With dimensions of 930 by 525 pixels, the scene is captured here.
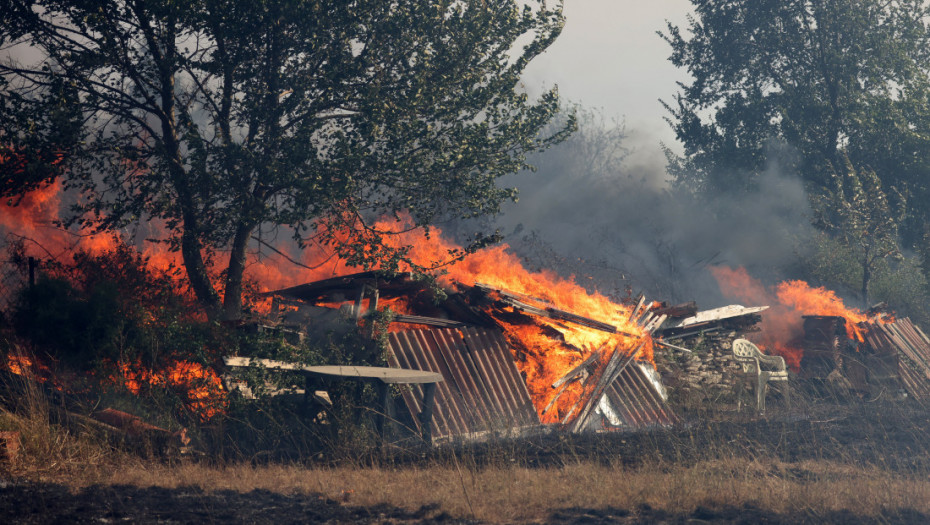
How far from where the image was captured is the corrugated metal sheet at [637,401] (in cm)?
1419

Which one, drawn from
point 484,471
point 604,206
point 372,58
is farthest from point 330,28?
point 604,206

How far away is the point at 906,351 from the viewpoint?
19.6 meters

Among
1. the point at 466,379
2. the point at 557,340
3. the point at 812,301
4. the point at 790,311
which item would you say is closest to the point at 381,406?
the point at 466,379

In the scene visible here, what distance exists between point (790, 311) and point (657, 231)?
48.9 feet

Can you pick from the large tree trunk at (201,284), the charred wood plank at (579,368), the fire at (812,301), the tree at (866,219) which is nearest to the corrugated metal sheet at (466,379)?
the charred wood plank at (579,368)

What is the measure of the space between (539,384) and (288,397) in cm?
533

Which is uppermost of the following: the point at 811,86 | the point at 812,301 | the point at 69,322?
the point at 811,86

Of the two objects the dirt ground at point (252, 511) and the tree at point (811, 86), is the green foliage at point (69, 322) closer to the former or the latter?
the dirt ground at point (252, 511)

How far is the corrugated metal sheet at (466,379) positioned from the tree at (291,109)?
190 cm

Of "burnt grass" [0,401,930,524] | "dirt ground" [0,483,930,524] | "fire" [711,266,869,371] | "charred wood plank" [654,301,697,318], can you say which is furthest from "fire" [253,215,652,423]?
"fire" [711,266,869,371]

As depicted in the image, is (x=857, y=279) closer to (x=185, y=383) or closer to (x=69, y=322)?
(x=185, y=383)

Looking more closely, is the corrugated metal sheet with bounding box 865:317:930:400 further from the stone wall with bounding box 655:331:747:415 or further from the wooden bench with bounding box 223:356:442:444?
the wooden bench with bounding box 223:356:442:444

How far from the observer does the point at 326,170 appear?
1420 cm

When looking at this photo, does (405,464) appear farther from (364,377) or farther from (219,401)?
(219,401)
